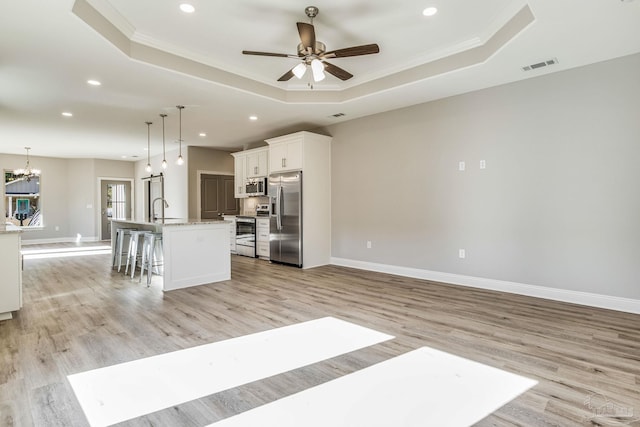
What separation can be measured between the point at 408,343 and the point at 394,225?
290 centimetres

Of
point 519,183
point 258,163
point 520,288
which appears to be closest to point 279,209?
point 258,163

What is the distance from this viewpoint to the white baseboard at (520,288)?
353cm

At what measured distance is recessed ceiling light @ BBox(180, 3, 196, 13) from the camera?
298 cm

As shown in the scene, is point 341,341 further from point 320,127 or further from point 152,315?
point 320,127

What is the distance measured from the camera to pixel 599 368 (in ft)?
7.58

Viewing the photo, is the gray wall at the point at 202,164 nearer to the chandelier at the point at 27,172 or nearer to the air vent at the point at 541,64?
the chandelier at the point at 27,172

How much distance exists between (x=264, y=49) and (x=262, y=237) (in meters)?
4.18

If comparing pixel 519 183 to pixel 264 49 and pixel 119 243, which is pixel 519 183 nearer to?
pixel 264 49

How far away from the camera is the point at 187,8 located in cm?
303

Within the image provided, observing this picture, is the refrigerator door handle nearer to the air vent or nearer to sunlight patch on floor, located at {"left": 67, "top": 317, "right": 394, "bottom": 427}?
sunlight patch on floor, located at {"left": 67, "top": 317, "right": 394, "bottom": 427}

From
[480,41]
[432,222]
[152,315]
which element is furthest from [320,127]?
[152,315]

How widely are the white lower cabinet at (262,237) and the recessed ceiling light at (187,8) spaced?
4.48 meters

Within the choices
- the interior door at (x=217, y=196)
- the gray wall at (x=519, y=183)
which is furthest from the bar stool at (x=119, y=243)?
the gray wall at (x=519, y=183)

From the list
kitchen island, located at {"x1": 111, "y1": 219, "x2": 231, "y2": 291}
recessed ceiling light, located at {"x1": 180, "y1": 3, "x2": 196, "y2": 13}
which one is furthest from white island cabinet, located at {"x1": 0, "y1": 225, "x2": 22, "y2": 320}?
recessed ceiling light, located at {"x1": 180, "y1": 3, "x2": 196, "y2": 13}
